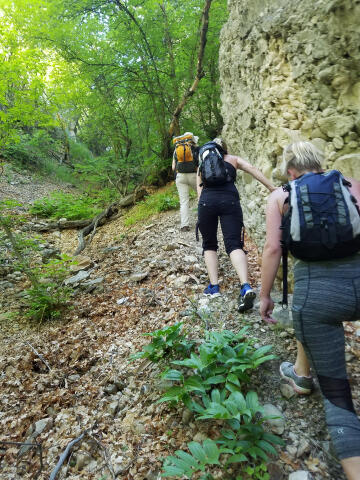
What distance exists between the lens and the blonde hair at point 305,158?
180 cm

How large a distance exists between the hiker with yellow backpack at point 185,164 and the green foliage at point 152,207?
215cm

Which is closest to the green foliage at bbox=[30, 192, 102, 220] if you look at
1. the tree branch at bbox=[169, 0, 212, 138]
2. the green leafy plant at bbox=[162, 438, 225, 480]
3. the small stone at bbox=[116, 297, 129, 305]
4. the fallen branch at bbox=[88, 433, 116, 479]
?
the tree branch at bbox=[169, 0, 212, 138]

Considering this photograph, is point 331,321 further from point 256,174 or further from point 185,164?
Result: point 185,164

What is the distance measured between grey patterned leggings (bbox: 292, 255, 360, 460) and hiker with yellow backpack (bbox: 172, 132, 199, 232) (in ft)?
16.2

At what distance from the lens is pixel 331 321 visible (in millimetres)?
1594

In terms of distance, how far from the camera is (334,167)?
112 inches

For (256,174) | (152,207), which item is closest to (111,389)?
(256,174)

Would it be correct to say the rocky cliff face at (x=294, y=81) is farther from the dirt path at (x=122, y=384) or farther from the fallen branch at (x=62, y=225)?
the fallen branch at (x=62, y=225)

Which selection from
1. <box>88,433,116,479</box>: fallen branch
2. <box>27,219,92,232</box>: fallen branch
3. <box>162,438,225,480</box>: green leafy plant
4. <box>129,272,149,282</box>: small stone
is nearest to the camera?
<box>162,438,225,480</box>: green leafy plant

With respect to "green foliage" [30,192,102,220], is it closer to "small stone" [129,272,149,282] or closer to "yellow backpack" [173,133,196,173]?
"yellow backpack" [173,133,196,173]

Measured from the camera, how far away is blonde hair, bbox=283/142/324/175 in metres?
1.80

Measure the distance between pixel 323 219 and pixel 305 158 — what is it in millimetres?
495

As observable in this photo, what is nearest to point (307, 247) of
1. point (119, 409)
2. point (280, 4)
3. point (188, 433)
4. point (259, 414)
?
point (259, 414)

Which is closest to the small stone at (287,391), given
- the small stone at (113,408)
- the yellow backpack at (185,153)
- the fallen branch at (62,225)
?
the small stone at (113,408)
